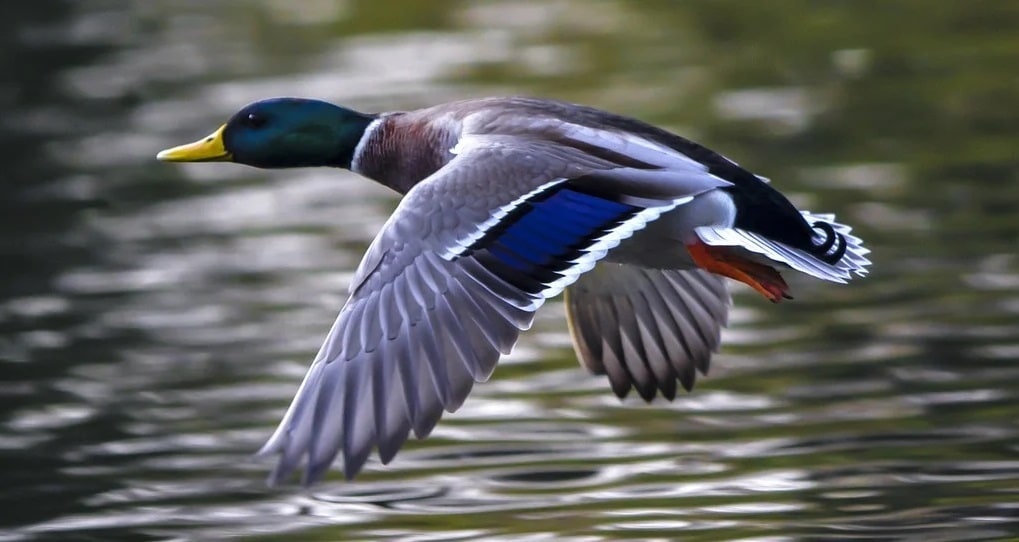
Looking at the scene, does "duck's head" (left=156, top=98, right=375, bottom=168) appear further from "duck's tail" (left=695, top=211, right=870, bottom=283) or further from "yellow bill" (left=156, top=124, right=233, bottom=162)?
"duck's tail" (left=695, top=211, right=870, bottom=283)

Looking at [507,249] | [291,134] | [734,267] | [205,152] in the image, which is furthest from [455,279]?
[205,152]

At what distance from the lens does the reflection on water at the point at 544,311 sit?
646 cm

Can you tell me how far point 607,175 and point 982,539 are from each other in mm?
1482

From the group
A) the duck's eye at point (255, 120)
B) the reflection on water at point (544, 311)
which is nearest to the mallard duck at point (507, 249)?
the duck's eye at point (255, 120)

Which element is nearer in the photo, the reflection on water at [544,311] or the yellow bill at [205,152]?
the reflection on water at [544,311]

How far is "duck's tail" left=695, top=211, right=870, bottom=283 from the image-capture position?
19.5 feet

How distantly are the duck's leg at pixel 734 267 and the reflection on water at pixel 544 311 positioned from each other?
65 cm

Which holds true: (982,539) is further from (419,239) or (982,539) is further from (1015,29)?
(1015,29)

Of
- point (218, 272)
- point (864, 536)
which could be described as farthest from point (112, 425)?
point (864, 536)

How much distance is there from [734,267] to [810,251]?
238 mm

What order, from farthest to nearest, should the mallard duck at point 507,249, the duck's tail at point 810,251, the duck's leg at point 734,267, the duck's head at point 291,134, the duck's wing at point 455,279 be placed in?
the duck's head at point 291,134 → the duck's leg at point 734,267 → the duck's tail at point 810,251 → the mallard duck at point 507,249 → the duck's wing at point 455,279

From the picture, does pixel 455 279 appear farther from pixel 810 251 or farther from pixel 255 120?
pixel 255 120

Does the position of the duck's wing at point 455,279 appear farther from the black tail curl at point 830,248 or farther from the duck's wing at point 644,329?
the duck's wing at point 644,329

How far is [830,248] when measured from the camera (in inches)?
245
